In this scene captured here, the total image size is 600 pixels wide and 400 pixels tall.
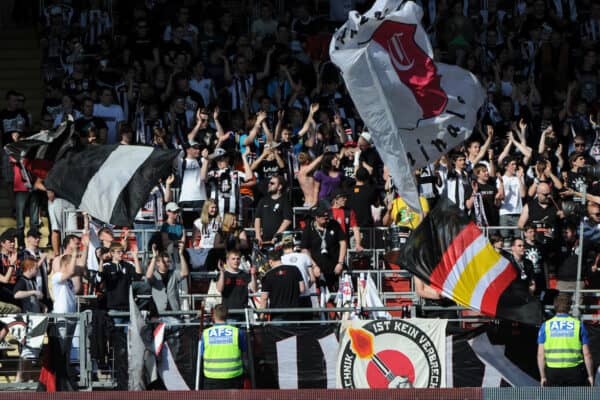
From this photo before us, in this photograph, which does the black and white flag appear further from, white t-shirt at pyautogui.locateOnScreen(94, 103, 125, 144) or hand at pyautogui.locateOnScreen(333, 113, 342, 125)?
white t-shirt at pyautogui.locateOnScreen(94, 103, 125, 144)

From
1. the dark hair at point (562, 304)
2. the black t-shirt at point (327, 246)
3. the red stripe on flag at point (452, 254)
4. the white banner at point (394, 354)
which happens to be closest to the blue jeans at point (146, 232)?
the black t-shirt at point (327, 246)

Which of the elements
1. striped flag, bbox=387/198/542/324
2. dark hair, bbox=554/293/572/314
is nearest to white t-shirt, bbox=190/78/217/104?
striped flag, bbox=387/198/542/324

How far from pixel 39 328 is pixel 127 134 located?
16.0 ft

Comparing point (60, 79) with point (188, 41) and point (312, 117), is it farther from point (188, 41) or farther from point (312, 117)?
point (312, 117)

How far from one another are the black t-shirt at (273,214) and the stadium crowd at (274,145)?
0.07 ft

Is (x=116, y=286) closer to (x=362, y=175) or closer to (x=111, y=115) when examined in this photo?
(x=362, y=175)

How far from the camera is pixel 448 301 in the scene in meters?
17.9

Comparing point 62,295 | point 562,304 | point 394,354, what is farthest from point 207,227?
point 562,304

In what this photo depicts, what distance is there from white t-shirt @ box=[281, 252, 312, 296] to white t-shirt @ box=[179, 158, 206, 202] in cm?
305

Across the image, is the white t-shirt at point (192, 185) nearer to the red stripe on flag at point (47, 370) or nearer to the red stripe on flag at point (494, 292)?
the red stripe on flag at point (47, 370)

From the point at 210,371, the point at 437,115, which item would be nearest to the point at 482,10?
the point at 437,115

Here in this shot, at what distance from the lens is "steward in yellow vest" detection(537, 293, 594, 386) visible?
16547 mm

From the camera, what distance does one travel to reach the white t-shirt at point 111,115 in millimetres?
22953

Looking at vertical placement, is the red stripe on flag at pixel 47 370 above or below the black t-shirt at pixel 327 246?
below
